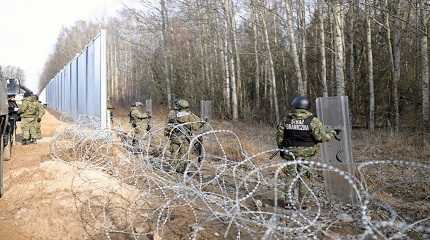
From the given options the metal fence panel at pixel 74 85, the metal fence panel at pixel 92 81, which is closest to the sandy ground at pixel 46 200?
the metal fence panel at pixel 92 81

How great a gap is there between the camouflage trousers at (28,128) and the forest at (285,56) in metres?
8.24

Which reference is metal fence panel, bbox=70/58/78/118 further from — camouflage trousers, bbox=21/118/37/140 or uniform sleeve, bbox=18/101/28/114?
uniform sleeve, bbox=18/101/28/114

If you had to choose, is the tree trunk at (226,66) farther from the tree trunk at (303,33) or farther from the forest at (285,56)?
the tree trunk at (303,33)

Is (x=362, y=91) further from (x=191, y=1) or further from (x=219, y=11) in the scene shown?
(x=191, y=1)

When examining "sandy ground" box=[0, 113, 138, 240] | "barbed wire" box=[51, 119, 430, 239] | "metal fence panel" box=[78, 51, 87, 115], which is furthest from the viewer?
"metal fence panel" box=[78, 51, 87, 115]

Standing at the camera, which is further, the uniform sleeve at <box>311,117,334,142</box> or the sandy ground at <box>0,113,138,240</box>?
the uniform sleeve at <box>311,117,334,142</box>

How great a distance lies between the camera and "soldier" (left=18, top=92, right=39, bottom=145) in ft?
42.6

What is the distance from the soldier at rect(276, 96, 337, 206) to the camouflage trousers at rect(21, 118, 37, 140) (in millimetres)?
8848

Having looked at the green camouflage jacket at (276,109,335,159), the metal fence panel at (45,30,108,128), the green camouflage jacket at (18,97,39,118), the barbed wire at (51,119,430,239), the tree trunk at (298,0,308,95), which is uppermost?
the tree trunk at (298,0,308,95)

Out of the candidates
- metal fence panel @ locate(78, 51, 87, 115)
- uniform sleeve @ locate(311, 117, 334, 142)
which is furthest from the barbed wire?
metal fence panel @ locate(78, 51, 87, 115)

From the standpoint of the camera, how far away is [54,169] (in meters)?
7.48

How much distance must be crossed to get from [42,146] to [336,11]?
8687 mm

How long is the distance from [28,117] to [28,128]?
0.30 metres

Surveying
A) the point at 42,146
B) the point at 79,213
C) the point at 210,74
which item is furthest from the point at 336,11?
the point at 210,74
